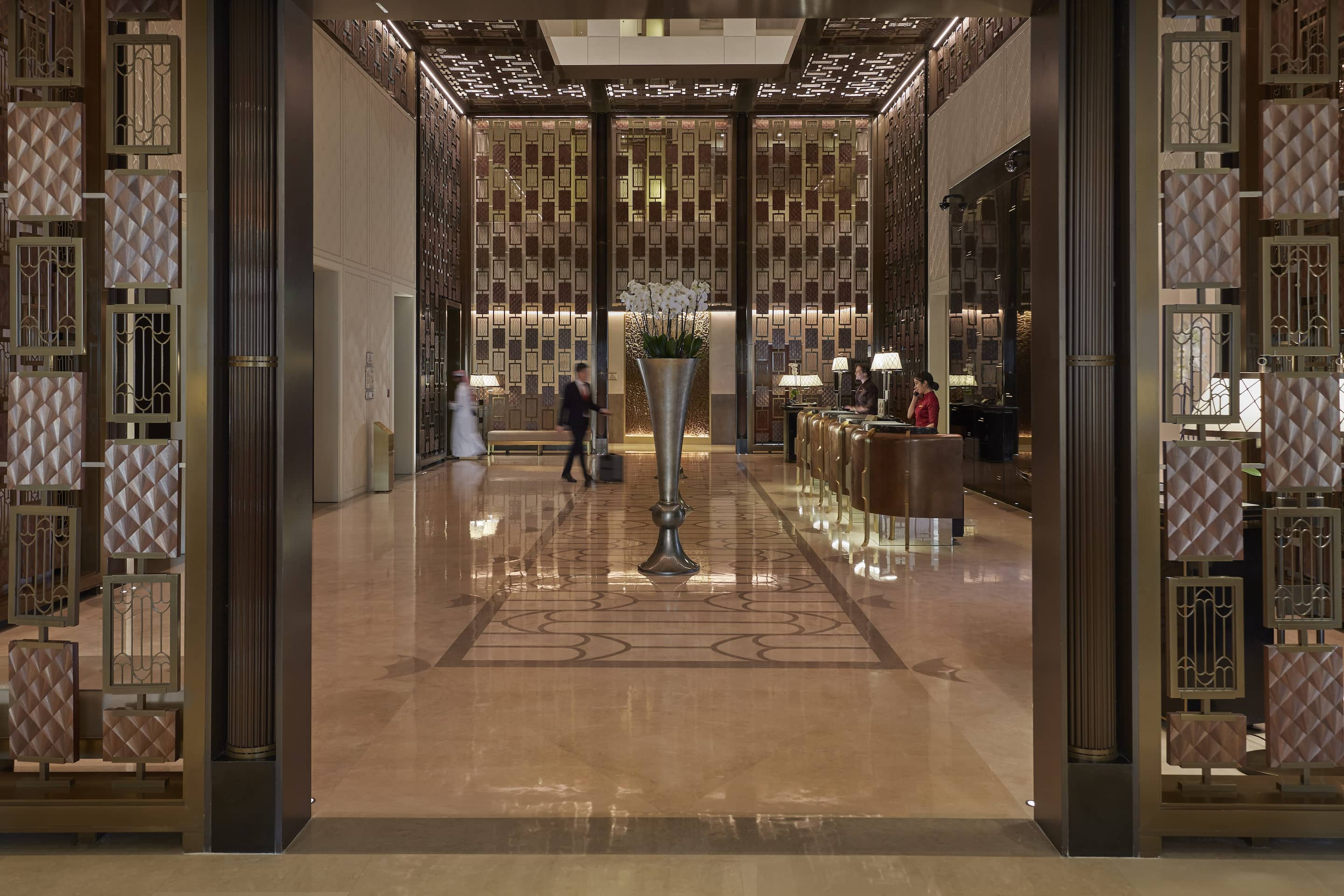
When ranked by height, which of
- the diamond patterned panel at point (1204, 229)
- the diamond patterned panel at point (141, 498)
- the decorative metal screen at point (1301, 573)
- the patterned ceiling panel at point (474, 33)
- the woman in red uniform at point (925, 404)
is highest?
the patterned ceiling panel at point (474, 33)

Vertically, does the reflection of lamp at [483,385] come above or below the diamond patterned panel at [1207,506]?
above

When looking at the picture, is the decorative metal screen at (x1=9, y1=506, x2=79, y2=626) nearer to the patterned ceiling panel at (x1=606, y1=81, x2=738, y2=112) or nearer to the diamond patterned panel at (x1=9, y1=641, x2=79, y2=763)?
the diamond patterned panel at (x1=9, y1=641, x2=79, y2=763)

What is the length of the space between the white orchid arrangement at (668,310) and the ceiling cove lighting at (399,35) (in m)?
8.25

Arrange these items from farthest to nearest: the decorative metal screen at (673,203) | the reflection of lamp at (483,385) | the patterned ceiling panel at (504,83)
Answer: the decorative metal screen at (673,203), the reflection of lamp at (483,385), the patterned ceiling panel at (504,83)

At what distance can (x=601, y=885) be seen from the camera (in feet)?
8.63

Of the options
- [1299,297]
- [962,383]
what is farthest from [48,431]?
[962,383]

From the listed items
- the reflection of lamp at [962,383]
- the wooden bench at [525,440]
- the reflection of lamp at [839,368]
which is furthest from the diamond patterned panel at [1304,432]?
the wooden bench at [525,440]

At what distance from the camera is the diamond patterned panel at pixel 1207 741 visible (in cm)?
289

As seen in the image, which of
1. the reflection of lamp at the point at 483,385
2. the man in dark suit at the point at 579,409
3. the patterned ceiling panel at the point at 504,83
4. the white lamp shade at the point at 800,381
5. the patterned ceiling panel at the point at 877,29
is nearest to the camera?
the man in dark suit at the point at 579,409

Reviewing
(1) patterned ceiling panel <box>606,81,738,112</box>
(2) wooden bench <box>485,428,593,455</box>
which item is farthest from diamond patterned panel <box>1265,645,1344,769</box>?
(2) wooden bench <box>485,428,593,455</box>

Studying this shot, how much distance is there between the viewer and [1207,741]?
290 centimetres

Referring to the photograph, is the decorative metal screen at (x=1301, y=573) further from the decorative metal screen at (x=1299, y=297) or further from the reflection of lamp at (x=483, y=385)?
the reflection of lamp at (x=483, y=385)

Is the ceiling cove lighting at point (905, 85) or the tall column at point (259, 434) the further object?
the ceiling cove lighting at point (905, 85)

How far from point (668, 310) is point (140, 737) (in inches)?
175
